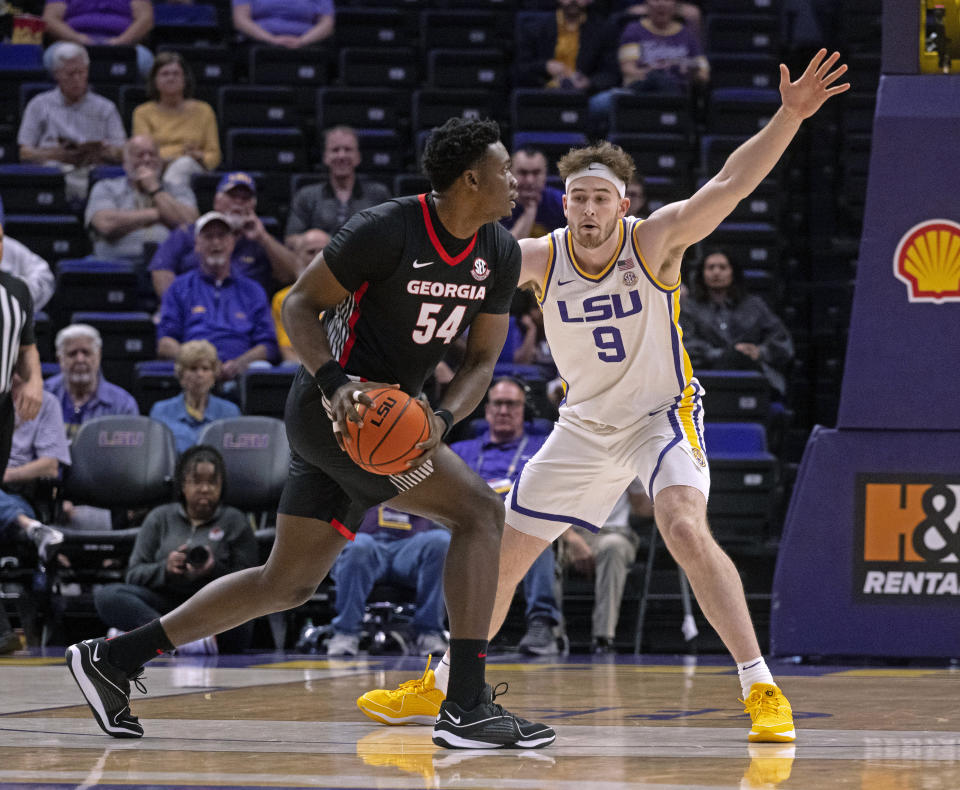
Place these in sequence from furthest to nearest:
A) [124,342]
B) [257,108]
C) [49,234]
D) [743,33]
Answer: [743,33] → [257,108] → [49,234] → [124,342]

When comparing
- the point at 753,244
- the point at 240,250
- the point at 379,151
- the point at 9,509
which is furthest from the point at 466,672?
the point at 379,151

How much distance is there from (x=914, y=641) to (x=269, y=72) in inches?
339

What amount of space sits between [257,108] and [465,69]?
193 cm

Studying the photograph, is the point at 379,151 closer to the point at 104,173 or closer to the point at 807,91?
the point at 104,173

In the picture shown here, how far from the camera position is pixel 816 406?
11508 mm

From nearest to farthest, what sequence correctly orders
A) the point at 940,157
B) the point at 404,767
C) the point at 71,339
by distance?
the point at 404,767
the point at 940,157
the point at 71,339

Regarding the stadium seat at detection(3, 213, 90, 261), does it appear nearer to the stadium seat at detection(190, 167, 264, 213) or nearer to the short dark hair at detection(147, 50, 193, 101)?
the stadium seat at detection(190, 167, 264, 213)

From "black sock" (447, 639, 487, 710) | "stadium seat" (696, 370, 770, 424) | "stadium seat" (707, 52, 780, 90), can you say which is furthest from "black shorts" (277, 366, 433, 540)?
"stadium seat" (707, 52, 780, 90)

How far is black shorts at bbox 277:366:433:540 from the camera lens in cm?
416

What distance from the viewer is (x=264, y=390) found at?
9.46 m

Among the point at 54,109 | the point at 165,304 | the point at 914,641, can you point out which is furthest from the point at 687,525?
the point at 54,109

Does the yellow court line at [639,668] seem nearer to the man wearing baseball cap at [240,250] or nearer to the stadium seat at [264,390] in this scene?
the stadium seat at [264,390]

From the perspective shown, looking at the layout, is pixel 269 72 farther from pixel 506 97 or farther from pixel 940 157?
pixel 940 157

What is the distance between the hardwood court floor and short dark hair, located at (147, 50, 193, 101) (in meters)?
6.51
